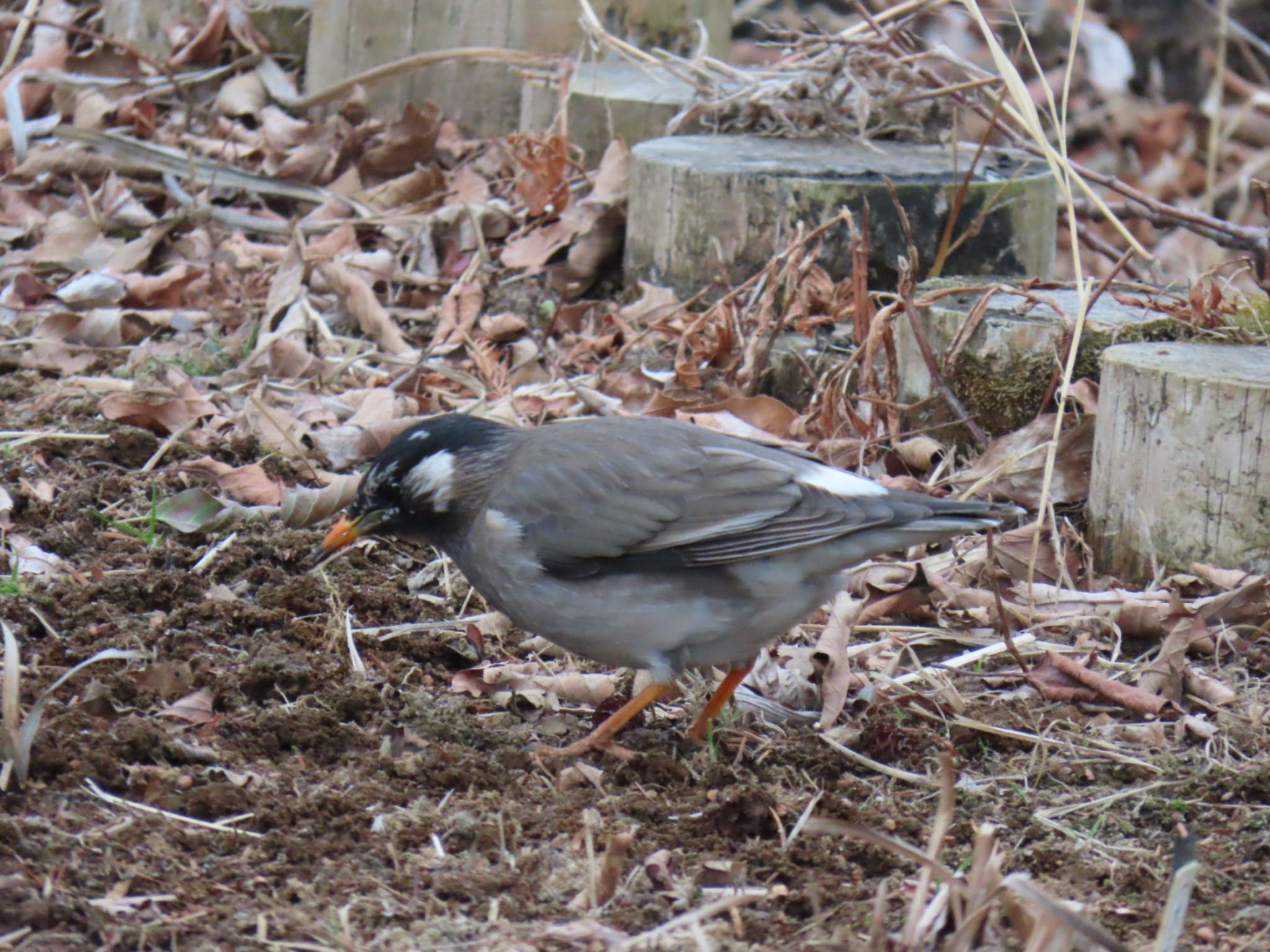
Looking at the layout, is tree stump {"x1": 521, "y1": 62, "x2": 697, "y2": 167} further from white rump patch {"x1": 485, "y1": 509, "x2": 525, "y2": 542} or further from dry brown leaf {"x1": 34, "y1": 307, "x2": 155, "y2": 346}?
white rump patch {"x1": 485, "y1": 509, "x2": 525, "y2": 542}

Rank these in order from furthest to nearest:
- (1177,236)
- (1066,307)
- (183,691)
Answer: (1177,236)
(1066,307)
(183,691)

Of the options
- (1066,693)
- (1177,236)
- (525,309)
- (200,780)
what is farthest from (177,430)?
(1177,236)

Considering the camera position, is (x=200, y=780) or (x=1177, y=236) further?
(x=1177, y=236)

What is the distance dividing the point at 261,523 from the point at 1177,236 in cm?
921

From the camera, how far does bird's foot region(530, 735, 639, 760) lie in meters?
3.87

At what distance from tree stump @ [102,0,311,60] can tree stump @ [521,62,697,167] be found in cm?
153

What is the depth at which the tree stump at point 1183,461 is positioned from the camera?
4691 millimetres

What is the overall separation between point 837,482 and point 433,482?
3.60 ft

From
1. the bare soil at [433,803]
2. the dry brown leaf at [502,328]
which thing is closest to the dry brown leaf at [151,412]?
the bare soil at [433,803]

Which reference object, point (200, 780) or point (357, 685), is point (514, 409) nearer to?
point (357, 685)

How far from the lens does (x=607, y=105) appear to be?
7574mm

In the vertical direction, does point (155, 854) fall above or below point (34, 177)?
below

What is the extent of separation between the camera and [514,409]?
5.91 meters

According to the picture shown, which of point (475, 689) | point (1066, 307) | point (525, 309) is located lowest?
point (475, 689)
